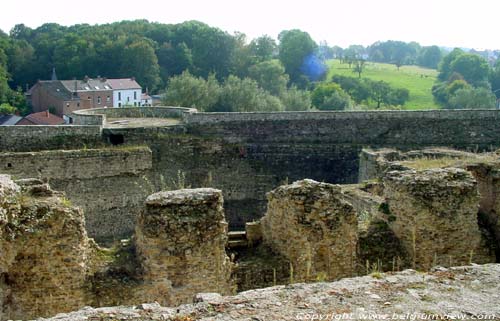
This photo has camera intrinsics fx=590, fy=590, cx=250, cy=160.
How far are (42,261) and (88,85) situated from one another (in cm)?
5333

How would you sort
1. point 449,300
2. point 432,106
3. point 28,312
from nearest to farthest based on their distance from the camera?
point 449,300 < point 28,312 < point 432,106

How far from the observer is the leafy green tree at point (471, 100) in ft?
219

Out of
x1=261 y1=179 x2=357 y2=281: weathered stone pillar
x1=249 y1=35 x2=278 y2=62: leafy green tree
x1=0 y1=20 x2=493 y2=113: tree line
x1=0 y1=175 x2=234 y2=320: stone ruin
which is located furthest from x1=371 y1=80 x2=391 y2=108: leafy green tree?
x1=0 y1=175 x2=234 y2=320: stone ruin

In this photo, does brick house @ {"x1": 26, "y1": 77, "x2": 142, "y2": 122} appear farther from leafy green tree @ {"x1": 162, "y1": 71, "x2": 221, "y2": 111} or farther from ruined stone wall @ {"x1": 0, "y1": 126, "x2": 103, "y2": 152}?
ruined stone wall @ {"x1": 0, "y1": 126, "x2": 103, "y2": 152}

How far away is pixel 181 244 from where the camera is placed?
29.9 ft

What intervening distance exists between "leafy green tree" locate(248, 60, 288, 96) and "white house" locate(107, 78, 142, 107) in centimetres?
1215

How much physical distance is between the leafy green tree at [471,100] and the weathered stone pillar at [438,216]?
59.3 metres

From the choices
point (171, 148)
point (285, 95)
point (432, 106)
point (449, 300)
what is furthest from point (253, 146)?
point (432, 106)

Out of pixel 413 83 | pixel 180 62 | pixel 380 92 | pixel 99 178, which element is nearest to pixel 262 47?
pixel 180 62

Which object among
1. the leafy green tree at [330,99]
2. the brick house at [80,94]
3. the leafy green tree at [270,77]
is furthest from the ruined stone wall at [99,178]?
the leafy green tree at [330,99]

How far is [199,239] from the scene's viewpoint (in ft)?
30.1

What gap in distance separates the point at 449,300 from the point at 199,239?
13.0 ft

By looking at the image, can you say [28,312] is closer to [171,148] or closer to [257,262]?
[257,262]

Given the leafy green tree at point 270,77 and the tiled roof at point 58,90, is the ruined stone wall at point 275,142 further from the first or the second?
the tiled roof at point 58,90
